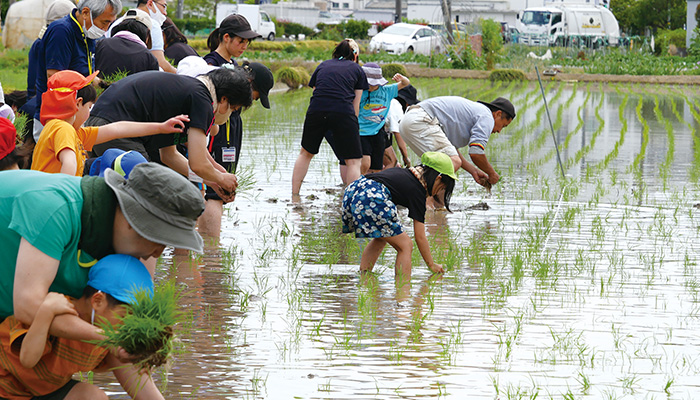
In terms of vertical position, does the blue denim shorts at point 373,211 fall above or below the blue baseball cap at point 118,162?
below

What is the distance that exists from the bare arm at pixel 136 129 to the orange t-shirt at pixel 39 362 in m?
1.79

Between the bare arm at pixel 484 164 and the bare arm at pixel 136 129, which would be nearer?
the bare arm at pixel 136 129

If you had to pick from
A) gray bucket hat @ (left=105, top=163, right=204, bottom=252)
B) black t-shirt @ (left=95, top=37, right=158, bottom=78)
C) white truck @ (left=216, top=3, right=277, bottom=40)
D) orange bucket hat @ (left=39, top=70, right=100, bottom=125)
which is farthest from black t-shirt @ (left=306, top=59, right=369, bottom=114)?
white truck @ (left=216, top=3, right=277, bottom=40)

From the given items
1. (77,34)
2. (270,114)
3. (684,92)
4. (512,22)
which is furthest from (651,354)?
(512,22)

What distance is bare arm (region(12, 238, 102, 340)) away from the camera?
108 inches

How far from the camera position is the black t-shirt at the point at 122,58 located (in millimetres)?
7070

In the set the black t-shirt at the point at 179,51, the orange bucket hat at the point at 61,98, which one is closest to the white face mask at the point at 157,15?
the black t-shirt at the point at 179,51

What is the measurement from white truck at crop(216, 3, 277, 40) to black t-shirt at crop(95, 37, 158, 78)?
130 ft

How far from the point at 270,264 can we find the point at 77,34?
6.61 ft

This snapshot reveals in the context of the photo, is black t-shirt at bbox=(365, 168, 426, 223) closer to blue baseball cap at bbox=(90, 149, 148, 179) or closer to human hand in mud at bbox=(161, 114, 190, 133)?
human hand in mud at bbox=(161, 114, 190, 133)

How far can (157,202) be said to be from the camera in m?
2.92

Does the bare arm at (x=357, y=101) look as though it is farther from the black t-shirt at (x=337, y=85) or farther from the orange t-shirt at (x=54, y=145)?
the orange t-shirt at (x=54, y=145)

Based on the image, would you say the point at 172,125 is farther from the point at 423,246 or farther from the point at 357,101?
the point at 357,101

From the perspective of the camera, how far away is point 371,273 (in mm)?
6238
